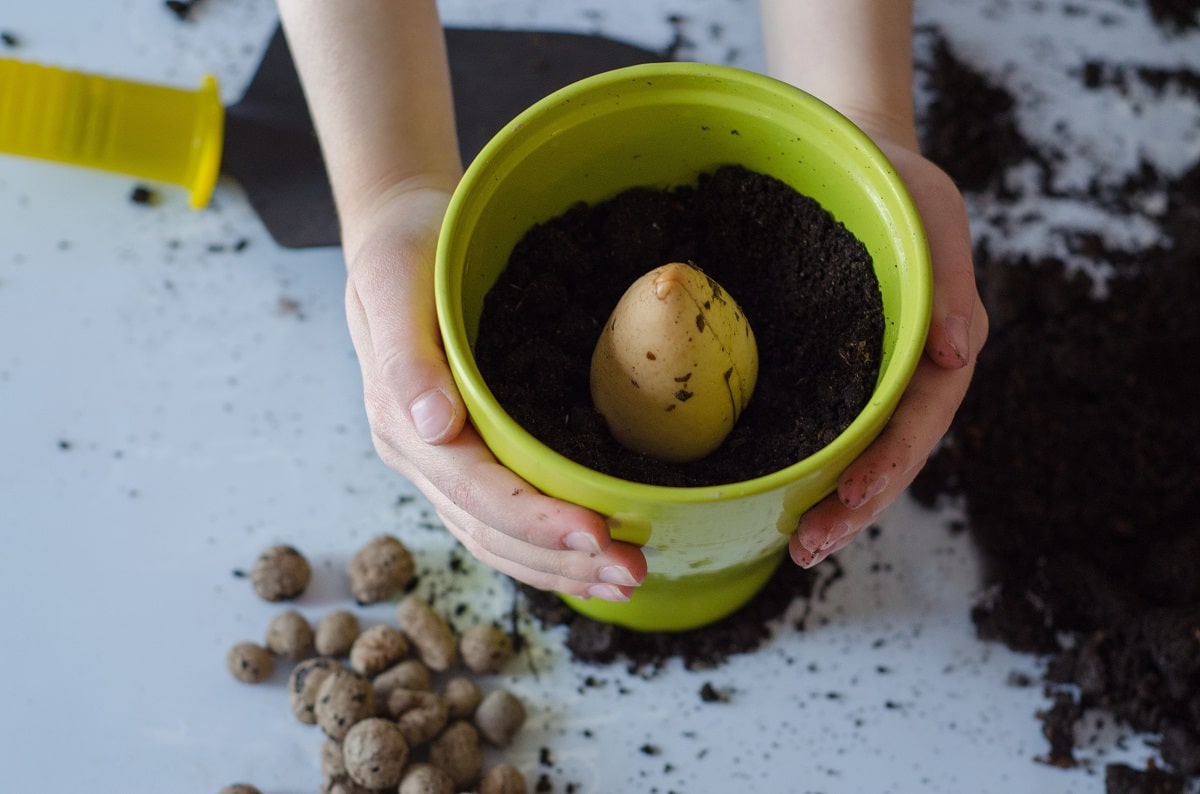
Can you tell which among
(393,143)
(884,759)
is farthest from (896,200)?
(884,759)

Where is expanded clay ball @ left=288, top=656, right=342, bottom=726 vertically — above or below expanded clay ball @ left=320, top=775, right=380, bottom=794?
above

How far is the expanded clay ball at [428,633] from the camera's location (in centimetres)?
89

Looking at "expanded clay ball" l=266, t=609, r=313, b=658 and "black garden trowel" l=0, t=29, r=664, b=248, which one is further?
"black garden trowel" l=0, t=29, r=664, b=248

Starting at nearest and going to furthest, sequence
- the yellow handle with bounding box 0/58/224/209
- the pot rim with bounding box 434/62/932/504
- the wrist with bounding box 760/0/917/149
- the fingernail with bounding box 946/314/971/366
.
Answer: the pot rim with bounding box 434/62/932/504
the fingernail with bounding box 946/314/971/366
the wrist with bounding box 760/0/917/149
the yellow handle with bounding box 0/58/224/209

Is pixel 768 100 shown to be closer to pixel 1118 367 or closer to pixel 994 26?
pixel 1118 367

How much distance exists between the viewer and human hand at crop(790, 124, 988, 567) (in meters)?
0.61

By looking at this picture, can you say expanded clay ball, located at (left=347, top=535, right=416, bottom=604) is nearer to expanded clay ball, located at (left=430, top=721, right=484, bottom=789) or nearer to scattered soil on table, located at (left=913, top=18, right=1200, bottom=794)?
expanded clay ball, located at (left=430, top=721, right=484, bottom=789)

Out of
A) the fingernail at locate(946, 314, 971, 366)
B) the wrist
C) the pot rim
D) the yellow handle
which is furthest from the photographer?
the yellow handle

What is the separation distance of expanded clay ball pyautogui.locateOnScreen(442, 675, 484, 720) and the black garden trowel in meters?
0.46

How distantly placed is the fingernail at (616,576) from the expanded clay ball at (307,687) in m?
0.35

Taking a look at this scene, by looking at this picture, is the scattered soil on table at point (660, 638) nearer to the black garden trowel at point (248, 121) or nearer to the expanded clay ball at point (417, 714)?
the expanded clay ball at point (417, 714)

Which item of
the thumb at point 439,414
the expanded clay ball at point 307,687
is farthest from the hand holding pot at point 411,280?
the expanded clay ball at point 307,687

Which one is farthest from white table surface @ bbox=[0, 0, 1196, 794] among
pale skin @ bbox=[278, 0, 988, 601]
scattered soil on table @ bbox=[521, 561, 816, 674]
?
pale skin @ bbox=[278, 0, 988, 601]

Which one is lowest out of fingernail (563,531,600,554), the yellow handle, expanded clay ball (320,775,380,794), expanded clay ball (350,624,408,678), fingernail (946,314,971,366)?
expanded clay ball (320,775,380,794)
